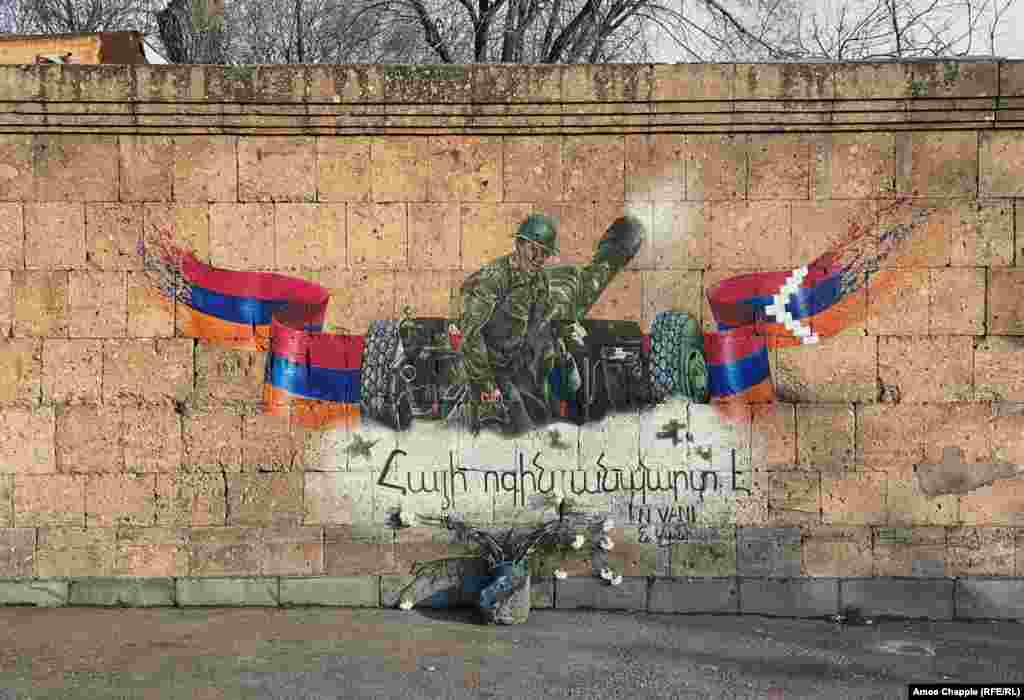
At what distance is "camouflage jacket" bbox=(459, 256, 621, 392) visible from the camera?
8.06m

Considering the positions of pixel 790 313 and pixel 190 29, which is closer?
pixel 790 313

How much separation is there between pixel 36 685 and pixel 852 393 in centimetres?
568

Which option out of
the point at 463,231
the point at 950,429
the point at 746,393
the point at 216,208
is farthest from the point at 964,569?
the point at 216,208

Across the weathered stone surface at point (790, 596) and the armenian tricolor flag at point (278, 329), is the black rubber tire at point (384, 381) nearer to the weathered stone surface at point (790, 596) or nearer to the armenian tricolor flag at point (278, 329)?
the armenian tricolor flag at point (278, 329)

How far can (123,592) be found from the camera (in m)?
8.06

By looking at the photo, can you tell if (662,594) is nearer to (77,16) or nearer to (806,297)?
(806,297)

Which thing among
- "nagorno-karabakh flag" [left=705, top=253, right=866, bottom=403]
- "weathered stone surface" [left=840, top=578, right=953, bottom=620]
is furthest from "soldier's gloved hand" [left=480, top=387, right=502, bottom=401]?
"weathered stone surface" [left=840, top=578, right=953, bottom=620]

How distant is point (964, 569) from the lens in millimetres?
8070

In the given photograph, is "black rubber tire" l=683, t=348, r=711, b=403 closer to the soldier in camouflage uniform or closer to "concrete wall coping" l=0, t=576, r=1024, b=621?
the soldier in camouflage uniform

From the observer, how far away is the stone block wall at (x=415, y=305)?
8023 millimetres

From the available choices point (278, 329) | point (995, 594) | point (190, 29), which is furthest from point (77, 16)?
point (995, 594)

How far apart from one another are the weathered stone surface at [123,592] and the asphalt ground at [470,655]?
8cm

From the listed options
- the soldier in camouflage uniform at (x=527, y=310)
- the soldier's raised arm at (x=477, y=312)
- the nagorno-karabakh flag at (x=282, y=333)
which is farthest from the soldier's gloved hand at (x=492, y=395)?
the nagorno-karabakh flag at (x=282, y=333)

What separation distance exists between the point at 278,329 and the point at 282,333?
0.13 ft
